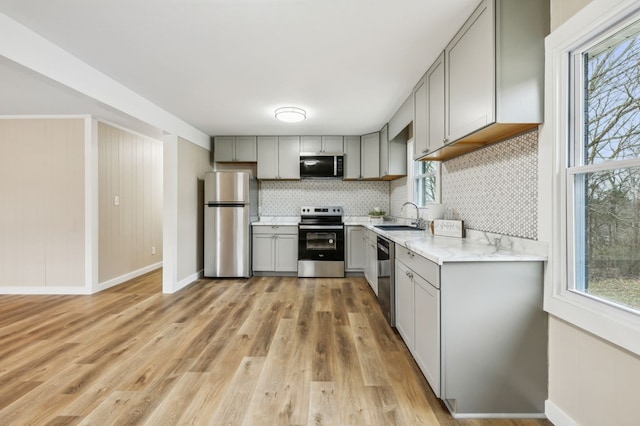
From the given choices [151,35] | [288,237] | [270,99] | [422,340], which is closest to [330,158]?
[288,237]

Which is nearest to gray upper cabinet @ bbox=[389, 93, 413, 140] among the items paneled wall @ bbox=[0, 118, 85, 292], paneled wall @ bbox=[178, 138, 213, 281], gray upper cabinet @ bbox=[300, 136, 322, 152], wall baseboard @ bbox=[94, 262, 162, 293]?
gray upper cabinet @ bbox=[300, 136, 322, 152]

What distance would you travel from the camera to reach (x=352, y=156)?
16.3 feet

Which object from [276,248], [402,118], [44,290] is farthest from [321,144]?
[44,290]

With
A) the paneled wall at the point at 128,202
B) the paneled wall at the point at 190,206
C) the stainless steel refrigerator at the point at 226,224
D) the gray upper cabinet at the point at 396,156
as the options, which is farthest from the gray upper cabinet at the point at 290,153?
the paneled wall at the point at 128,202

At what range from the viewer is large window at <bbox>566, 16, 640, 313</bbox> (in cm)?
122

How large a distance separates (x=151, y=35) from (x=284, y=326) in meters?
2.61

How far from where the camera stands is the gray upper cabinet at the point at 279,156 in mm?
4984

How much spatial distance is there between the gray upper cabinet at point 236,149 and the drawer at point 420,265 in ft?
11.2

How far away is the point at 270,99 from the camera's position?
3.28 meters

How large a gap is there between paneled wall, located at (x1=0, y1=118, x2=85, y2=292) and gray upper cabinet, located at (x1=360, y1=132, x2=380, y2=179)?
13.1 ft

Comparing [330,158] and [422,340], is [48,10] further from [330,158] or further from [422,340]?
[330,158]

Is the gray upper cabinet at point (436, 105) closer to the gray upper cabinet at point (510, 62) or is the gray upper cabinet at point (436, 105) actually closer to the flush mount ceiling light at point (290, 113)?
the gray upper cabinet at point (510, 62)

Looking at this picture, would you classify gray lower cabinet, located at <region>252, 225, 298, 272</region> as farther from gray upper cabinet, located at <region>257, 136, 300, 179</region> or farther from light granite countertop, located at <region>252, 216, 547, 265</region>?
light granite countertop, located at <region>252, 216, 547, 265</region>

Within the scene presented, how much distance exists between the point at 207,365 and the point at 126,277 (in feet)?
10.4
